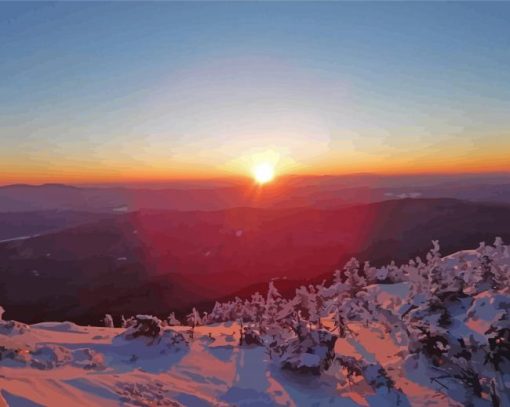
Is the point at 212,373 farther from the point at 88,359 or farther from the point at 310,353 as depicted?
the point at 88,359

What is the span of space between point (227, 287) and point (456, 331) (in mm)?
102493

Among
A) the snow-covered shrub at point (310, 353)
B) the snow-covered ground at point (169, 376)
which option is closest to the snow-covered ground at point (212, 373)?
the snow-covered ground at point (169, 376)

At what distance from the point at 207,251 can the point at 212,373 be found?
13558 cm

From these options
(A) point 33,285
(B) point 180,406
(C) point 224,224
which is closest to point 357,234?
(C) point 224,224

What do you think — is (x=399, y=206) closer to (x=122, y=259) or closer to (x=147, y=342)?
(x=122, y=259)

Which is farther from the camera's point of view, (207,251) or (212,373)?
(207,251)

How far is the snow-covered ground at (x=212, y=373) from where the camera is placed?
1010 cm

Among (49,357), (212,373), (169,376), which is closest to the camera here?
(169,376)

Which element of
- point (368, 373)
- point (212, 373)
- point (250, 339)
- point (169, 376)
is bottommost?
point (250, 339)

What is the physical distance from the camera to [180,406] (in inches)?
412

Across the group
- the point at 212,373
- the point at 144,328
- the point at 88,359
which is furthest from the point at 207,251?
the point at 212,373

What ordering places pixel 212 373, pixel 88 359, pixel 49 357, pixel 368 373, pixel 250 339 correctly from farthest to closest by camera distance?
1. pixel 250 339
2. pixel 88 359
3. pixel 212 373
4. pixel 49 357
5. pixel 368 373

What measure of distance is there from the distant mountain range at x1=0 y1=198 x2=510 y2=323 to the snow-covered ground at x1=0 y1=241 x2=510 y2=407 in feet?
267

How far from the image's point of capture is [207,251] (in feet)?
486
